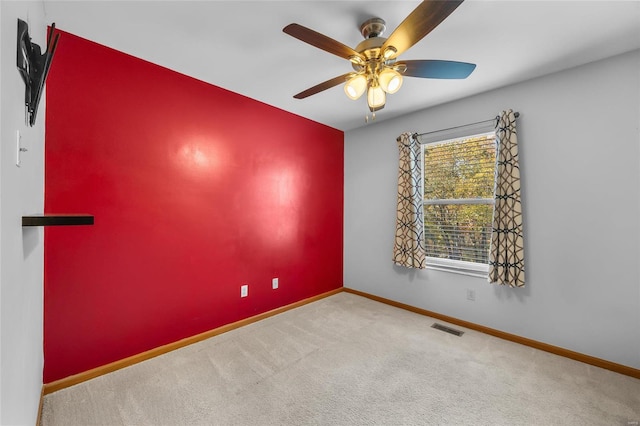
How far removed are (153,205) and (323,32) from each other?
1.89 meters

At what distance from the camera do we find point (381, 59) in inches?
65.2

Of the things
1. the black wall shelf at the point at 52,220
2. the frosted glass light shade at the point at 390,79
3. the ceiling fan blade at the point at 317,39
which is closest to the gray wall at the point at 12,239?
the black wall shelf at the point at 52,220

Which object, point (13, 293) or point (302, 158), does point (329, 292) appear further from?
point (13, 293)

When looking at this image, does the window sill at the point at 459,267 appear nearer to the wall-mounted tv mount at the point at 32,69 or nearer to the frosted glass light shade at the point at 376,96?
the frosted glass light shade at the point at 376,96

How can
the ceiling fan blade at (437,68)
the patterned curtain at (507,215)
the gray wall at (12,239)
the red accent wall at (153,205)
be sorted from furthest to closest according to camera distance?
the patterned curtain at (507,215)
the red accent wall at (153,205)
the ceiling fan blade at (437,68)
the gray wall at (12,239)

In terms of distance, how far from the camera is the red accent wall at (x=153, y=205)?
73.2 inches

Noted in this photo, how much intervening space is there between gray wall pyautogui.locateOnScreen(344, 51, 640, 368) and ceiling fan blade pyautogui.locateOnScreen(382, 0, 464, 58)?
1.26 meters

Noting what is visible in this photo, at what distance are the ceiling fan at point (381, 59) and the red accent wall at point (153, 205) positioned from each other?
1.38 m

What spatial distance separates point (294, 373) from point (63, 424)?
1.38 m

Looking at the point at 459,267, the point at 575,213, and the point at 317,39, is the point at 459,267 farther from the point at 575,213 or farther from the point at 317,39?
the point at 317,39

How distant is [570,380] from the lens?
198 cm

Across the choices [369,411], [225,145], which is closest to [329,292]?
[369,411]

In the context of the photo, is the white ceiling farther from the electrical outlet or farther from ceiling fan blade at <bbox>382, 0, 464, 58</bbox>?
the electrical outlet

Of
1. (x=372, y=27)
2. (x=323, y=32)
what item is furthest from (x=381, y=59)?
(x=323, y=32)
